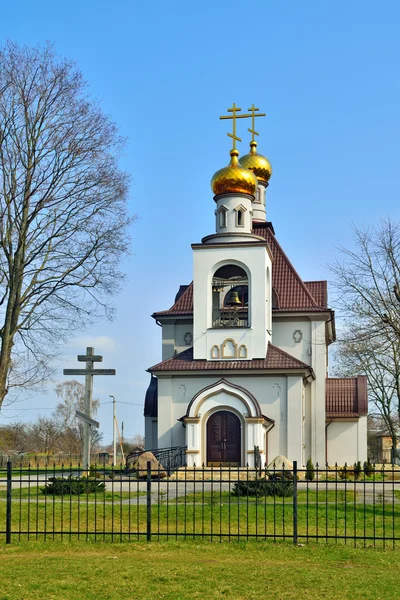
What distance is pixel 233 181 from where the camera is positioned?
30.5 m

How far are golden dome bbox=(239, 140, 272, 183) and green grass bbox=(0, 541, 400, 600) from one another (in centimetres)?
2797

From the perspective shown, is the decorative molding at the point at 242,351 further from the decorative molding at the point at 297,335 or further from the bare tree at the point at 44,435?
the bare tree at the point at 44,435

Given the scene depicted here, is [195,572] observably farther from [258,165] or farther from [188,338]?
[258,165]

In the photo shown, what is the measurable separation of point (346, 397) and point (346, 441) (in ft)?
5.69

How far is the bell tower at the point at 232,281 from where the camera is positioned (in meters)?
28.0

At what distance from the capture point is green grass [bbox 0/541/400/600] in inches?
322

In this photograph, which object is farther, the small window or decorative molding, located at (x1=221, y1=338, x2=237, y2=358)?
the small window

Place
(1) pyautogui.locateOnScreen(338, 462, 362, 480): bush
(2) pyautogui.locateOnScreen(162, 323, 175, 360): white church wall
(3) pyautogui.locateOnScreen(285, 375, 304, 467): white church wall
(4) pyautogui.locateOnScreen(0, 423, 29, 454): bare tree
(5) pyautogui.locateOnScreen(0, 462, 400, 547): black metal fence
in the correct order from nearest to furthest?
(1) pyautogui.locateOnScreen(338, 462, 362, 480): bush, (5) pyautogui.locateOnScreen(0, 462, 400, 547): black metal fence, (3) pyautogui.locateOnScreen(285, 375, 304, 467): white church wall, (2) pyautogui.locateOnScreen(162, 323, 175, 360): white church wall, (4) pyautogui.locateOnScreen(0, 423, 29, 454): bare tree

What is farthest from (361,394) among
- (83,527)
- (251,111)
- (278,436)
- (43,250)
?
(83,527)

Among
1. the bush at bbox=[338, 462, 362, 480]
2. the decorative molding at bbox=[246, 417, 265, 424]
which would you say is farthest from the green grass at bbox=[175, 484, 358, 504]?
the decorative molding at bbox=[246, 417, 265, 424]

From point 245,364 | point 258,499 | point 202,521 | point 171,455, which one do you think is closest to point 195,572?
point 202,521

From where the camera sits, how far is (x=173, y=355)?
30.5 m

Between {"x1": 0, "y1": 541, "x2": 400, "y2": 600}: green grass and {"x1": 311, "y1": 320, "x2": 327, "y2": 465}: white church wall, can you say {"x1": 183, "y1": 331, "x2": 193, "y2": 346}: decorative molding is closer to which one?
{"x1": 311, "y1": 320, "x2": 327, "y2": 465}: white church wall

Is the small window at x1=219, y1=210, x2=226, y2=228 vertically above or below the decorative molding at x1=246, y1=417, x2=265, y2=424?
above
